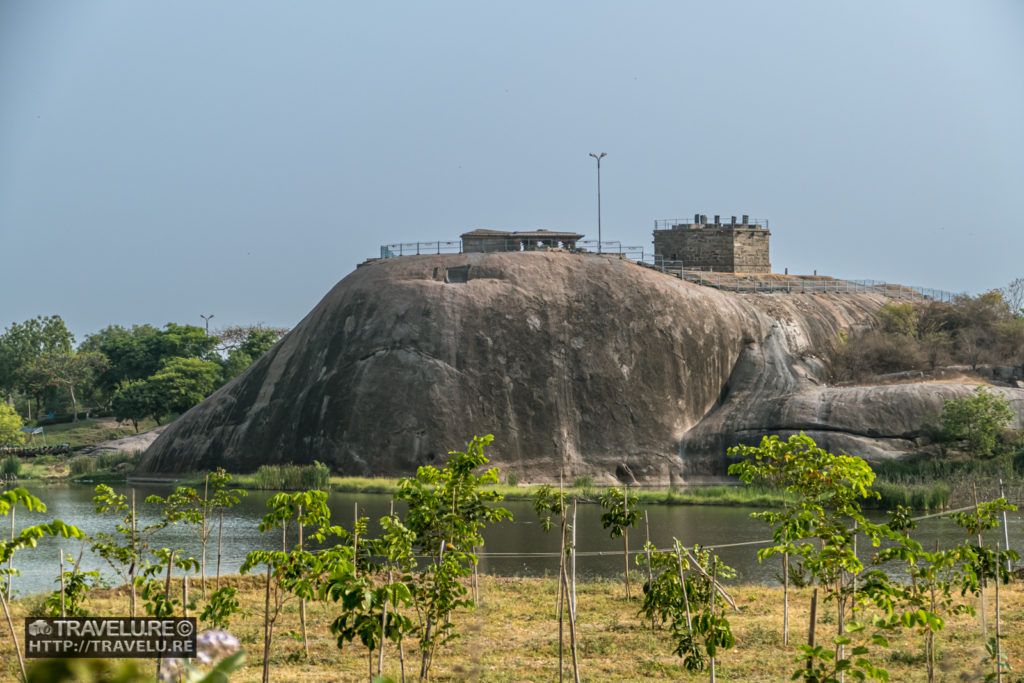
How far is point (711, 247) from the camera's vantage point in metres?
69.1

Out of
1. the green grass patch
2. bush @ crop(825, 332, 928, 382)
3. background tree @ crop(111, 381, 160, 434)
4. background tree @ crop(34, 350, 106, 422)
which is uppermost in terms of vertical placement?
background tree @ crop(34, 350, 106, 422)

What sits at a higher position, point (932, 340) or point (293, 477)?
point (932, 340)

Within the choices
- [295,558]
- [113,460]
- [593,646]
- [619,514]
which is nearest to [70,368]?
[113,460]

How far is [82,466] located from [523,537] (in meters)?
32.6

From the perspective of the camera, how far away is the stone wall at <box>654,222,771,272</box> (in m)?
68.9

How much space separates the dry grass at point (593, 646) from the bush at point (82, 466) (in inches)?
1440

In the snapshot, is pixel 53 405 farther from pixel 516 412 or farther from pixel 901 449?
pixel 901 449

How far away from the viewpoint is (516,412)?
4934cm

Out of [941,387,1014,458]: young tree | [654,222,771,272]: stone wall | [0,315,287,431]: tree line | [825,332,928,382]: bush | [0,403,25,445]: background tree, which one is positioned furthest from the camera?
[0,315,287,431]: tree line

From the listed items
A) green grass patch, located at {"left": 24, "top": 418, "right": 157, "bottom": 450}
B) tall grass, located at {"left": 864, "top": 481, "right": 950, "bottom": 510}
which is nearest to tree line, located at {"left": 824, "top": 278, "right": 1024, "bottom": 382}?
tall grass, located at {"left": 864, "top": 481, "right": 950, "bottom": 510}

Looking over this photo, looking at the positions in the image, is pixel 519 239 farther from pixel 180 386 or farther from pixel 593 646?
pixel 593 646

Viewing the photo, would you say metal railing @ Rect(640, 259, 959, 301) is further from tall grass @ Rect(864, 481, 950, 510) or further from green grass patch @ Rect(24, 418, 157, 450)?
green grass patch @ Rect(24, 418, 157, 450)

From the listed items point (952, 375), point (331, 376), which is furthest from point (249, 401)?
point (952, 375)

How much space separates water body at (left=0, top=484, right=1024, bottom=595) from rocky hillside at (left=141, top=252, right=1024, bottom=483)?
27.4 feet
